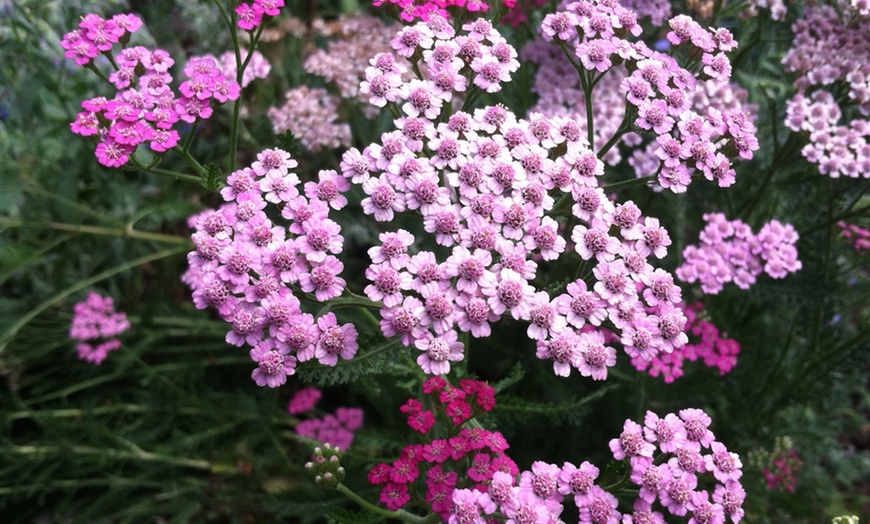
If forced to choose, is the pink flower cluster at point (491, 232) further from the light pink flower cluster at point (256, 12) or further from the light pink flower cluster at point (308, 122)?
the light pink flower cluster at point (308, 122)

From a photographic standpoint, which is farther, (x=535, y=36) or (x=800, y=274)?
(x=535, y=36)

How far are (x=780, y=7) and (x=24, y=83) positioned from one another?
3016mm

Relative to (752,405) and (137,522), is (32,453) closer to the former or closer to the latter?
(137,522)

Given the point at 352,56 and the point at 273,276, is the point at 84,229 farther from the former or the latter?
the point at 273,276

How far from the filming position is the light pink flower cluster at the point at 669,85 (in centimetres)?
190

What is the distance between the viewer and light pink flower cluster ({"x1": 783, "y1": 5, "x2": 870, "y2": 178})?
233 cm

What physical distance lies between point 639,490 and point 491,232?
0.69 meters

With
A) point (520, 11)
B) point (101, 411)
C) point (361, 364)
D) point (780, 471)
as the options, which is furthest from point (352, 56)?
point (780, 471)

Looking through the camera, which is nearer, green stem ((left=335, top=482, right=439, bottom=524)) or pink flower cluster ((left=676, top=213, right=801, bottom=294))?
green stem ((left=335, top=482, right=439, bottom=524))

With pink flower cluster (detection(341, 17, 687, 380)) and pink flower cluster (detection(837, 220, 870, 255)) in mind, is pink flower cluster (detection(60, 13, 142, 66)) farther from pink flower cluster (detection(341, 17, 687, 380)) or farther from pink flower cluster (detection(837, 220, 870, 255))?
pink flower cluster (detection(837, 220, 870, 255))

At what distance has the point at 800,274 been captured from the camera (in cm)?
266

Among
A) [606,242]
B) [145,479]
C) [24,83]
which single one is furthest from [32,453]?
[606,242]

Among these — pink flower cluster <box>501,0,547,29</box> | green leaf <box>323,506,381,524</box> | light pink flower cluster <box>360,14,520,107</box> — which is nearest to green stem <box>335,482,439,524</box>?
green leaf <box>323,506,381,524</box>

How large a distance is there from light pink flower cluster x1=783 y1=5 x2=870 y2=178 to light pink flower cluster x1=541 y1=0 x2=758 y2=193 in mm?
508
